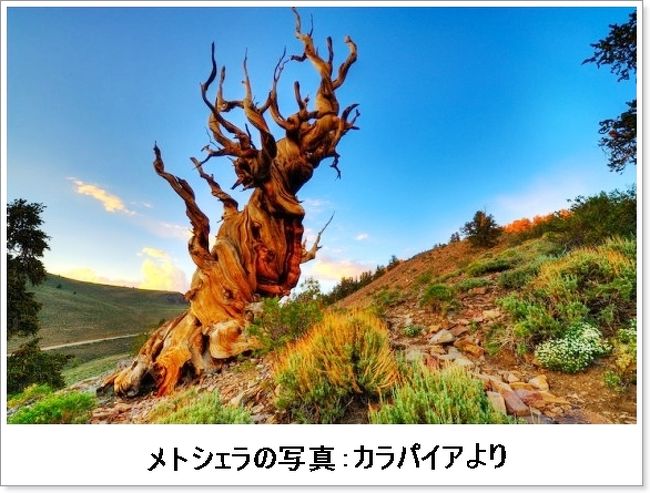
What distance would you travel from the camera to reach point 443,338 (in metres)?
3.75

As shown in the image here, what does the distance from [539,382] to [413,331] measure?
158 centimetres

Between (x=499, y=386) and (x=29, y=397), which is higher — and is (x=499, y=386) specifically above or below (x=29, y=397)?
above

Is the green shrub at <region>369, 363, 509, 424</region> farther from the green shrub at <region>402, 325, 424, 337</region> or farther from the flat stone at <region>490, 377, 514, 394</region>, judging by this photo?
the green shrub at <region>402, 325, 424, 337</region>

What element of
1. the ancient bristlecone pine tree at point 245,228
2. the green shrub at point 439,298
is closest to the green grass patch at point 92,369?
the ancient bristlecone pine tree at point 245,228

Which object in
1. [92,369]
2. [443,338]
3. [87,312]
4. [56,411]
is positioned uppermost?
[443,338]

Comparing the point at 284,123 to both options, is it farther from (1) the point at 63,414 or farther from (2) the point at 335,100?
(1) the point at 63,414

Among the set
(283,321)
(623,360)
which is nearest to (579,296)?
(623,360)

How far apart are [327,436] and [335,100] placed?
216 inches

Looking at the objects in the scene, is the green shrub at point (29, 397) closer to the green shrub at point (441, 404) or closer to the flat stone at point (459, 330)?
the green shrub at point (441, 404)

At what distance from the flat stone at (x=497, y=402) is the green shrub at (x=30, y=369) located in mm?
7013

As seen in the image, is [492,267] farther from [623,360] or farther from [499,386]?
[499,386]

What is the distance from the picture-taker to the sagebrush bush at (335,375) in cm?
262

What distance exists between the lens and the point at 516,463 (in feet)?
8.25

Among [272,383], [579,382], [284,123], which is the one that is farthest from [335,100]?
[579,382]
